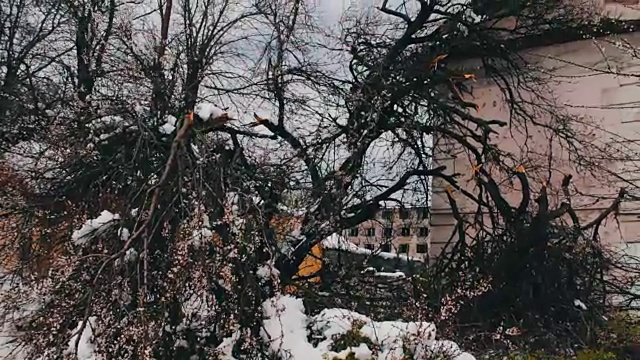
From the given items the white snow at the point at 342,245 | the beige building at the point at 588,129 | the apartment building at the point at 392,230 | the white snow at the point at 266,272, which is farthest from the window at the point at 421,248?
the white snow at the point at 266,272

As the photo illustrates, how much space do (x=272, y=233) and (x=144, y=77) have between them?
3088 millimetres

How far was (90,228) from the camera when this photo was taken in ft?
20.9

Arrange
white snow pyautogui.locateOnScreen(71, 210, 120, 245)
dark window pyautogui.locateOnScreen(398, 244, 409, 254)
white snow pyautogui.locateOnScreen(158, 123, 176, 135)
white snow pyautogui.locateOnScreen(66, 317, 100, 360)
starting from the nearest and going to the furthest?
white snow pyautogui.locateOnScreen(66, 317, 100, 360) < white snow pyautogui.locateOnScreen(71, 210, 120, 245) < white snow pyautogui.locateOnScreen(158, 123, 176, 135) < dark window pyautogui.locateOnScreen(398, 244, 409, 254)

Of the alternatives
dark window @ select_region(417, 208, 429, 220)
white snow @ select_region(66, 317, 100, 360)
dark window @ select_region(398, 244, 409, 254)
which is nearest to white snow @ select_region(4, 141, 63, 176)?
white snow @ select_region(66, 317, 100, 360)

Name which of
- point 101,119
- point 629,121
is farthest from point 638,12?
point 101,119

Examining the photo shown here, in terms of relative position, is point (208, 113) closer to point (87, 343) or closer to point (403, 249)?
point (87, 343)

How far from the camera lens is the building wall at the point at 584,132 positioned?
457 inches

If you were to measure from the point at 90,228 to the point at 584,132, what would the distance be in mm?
8474

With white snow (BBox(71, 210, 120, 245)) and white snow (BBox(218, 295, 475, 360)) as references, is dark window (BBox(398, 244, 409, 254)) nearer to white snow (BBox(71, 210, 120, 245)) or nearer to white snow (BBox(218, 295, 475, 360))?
white snow (BBox(218, 295, 475, 360))

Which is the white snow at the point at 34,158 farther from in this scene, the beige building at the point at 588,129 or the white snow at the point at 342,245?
the beige building at the point at 588,129

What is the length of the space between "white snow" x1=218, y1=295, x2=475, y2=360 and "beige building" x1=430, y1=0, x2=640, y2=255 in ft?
16.5

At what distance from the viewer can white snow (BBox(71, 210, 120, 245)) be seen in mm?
6312

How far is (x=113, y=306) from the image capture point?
5832 mm

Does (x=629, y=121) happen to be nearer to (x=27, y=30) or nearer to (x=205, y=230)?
(x=205, y=230)
